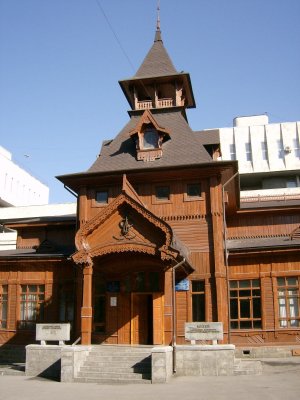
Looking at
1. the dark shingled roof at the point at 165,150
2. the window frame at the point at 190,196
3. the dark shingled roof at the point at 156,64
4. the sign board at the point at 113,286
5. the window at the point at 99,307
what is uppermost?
the dark shingled roof at the point at 156,64

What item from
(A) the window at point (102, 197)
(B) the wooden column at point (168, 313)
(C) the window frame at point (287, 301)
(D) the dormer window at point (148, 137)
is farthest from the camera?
(D) the dormer window at point (148, 137)

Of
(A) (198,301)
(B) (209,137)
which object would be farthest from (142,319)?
(B) (209,137)

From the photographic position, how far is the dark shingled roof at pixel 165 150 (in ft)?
73.5

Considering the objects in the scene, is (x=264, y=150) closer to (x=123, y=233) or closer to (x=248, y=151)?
(x=248, y=151)

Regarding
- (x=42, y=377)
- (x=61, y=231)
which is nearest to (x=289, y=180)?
(x=61, y=231)

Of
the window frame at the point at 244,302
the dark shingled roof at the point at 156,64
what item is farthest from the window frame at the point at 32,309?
the dark shingled roof at the point at 156,64

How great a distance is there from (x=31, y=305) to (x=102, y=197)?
6.14 metres

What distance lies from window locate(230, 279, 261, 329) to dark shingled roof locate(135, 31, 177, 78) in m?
12.0

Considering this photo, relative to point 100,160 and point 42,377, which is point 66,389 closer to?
point 42,377

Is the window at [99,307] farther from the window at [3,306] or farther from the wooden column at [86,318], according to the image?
the window at [3,306]

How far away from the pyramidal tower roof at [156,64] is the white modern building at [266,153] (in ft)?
120

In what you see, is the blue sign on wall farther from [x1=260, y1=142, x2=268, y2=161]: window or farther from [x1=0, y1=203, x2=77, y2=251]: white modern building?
[x1=260, y1=142, x2=268, y2=161]: window

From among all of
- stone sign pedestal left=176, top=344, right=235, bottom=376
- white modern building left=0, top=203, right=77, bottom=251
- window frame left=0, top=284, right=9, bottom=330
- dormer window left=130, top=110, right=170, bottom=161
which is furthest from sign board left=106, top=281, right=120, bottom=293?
white modern building left=0, top=203, right=77, bottom=251

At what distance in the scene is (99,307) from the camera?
71.3 ft
